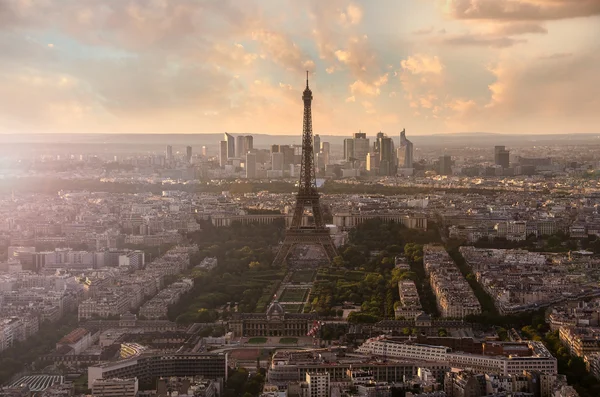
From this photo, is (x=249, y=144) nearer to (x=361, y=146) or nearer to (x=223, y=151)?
(x=223, y=151)

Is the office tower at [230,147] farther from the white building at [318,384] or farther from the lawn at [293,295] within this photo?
the white building at [318,384]

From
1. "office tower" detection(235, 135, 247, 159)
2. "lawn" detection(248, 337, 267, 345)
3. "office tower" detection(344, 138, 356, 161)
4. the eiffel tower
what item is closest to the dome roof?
"lawn" detection(248, 337, 267, 345)

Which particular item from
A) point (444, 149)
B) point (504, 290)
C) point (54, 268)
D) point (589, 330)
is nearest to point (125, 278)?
point (54, 268)

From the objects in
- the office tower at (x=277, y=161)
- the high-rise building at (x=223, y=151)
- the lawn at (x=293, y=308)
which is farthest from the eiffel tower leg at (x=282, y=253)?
the high-rise building at (x=223, y=151)

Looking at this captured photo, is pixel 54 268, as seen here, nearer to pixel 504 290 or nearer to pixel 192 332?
pixel 192 332

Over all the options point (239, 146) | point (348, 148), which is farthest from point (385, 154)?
point (239, 146)

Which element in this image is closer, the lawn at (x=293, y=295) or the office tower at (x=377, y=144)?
the lawn at (x=293, y=295)
